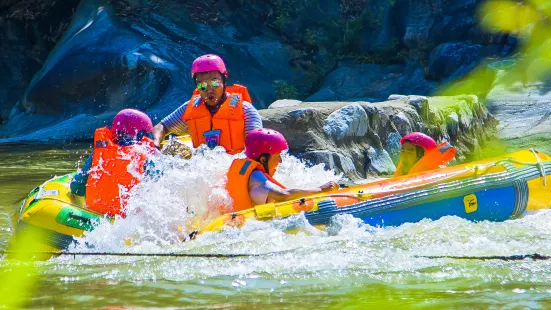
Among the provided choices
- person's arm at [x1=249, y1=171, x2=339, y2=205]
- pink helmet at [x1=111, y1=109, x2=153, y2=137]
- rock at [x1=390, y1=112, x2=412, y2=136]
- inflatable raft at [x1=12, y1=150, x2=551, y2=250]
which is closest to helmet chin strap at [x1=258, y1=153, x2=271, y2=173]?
person's arm at [x1=249, y1=171, x2=339, y2=205]

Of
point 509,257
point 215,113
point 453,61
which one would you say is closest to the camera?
point 509,257

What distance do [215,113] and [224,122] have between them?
119 millimetres

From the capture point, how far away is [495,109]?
12.7 meters

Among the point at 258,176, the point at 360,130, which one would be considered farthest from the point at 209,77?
the point at 360,130

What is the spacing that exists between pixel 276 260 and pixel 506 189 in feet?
7.51

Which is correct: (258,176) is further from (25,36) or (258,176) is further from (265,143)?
(25,36)

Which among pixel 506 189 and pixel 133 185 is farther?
pixel 506 189

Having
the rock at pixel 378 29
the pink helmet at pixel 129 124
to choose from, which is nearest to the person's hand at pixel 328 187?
the pink helmet at pixel 129 124

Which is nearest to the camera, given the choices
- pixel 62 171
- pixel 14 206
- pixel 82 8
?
pixel 14 206

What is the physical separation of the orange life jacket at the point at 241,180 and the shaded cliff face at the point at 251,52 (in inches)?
344

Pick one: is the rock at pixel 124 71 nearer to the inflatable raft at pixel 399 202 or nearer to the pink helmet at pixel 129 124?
the pink helmet at pixel 129 124

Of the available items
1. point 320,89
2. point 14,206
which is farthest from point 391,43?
point 14,206

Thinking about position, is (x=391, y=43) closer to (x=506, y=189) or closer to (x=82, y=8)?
(x=82, y=8)

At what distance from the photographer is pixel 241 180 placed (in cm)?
612
